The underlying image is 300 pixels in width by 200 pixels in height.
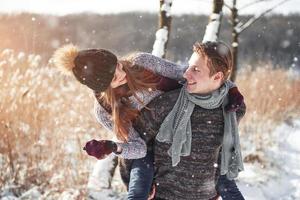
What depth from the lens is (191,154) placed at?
2674 mm

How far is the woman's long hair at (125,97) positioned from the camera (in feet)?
8.43

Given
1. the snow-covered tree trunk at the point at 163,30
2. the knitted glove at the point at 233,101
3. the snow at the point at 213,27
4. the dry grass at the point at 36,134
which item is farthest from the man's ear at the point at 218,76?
the snow at the point at 213,27

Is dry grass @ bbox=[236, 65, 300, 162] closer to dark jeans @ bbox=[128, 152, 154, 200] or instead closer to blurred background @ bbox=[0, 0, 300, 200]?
blurred background @ bbox=[0, 0, 300, 200]

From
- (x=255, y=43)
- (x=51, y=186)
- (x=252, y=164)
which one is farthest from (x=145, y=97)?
(x=255, y=43)

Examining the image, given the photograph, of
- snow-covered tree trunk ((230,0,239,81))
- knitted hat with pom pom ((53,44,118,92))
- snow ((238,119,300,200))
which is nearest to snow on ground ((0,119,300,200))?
snow ((238,119,300,200))

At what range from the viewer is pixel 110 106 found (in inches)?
104

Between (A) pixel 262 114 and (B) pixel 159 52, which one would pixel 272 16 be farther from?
(B) pixel 159 52

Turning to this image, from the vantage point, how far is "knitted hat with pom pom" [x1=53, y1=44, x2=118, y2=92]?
245 centimetres

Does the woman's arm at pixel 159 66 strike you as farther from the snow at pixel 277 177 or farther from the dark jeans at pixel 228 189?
the snow at pixel 277 177

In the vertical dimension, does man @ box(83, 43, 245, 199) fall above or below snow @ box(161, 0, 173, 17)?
below

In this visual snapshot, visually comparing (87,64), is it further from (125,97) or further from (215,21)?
(215,21)

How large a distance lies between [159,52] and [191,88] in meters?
1.92

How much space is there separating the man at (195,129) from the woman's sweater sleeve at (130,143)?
49 mm

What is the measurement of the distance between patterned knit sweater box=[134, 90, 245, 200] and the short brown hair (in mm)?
212
